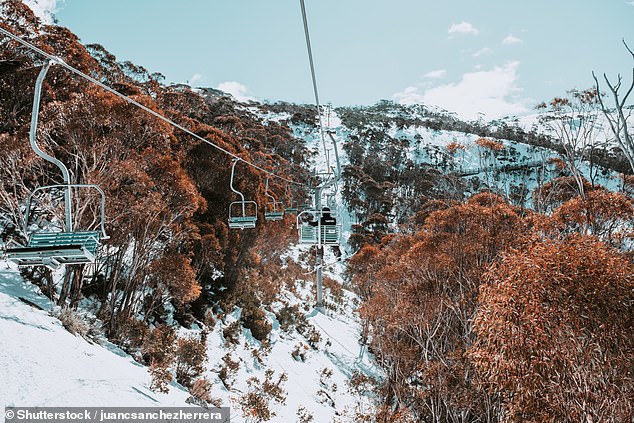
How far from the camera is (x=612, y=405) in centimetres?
468

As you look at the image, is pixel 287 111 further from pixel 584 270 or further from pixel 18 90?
pixel 584 270

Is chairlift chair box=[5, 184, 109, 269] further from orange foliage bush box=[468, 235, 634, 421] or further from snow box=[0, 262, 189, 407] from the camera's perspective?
orange foliage bush box=[468, 235, 634, 421]

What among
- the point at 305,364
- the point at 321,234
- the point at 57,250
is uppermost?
the point at 57,250

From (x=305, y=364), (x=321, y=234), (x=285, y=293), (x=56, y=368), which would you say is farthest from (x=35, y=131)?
(x=285, y=293)

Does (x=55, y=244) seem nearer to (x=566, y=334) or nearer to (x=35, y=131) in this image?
(x=35, y=131)

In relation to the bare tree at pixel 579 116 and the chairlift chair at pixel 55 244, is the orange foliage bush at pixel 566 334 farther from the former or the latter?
the bare tree at pixel 579 116

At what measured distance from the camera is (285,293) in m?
20.3

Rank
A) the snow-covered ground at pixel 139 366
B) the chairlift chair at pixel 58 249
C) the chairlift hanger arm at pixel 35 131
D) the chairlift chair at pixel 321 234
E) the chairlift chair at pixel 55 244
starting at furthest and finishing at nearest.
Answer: the chairlift chair at pixel 321 234, the snow-covered ground at pixel 139 366, the chairlift chair at pixel 58 249, the chairlift chair at pixel 55 244, the chairlift hanger arm at pixel 35 131

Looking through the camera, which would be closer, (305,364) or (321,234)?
(321,234)

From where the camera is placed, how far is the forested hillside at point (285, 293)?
472 centimetres

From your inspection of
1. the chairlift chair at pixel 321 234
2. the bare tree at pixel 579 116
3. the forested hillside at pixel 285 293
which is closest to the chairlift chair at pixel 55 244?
the forested hillside at pixel 285 293

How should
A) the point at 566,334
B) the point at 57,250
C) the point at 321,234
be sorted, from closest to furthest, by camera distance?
the point at 57,250 → the point at 566,334 → the point at 321,234

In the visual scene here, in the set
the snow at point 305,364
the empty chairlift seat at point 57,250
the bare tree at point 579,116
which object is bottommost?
the snow at point 305,364

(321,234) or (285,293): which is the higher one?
(321,234)
